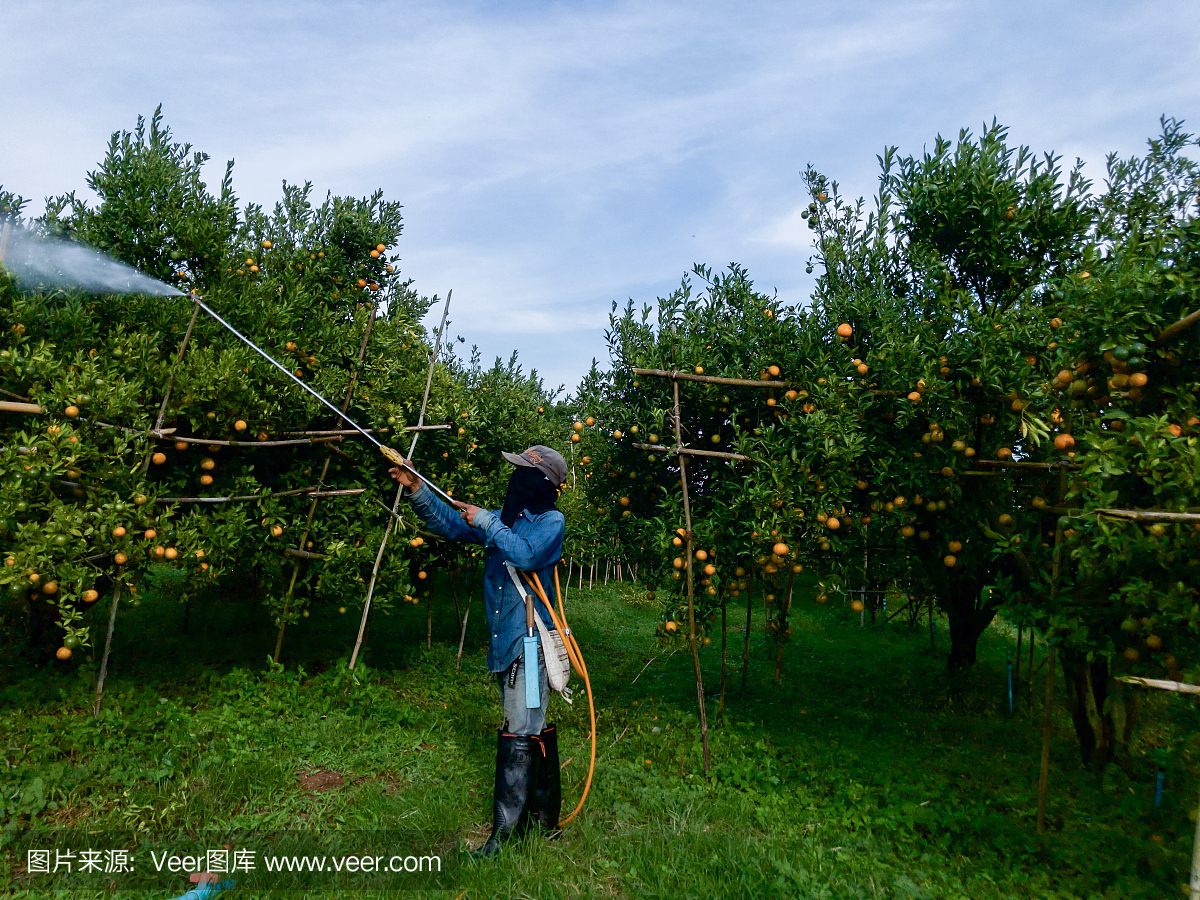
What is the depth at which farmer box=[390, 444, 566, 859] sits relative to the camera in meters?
4.41

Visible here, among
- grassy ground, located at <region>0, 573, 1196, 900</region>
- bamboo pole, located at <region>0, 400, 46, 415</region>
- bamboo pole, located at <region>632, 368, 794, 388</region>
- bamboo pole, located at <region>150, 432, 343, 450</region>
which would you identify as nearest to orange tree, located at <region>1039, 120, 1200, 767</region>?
grassy ground, located at <region>0, 573, 1196, 900</region>

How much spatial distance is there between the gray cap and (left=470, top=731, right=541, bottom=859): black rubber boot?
5.51ft

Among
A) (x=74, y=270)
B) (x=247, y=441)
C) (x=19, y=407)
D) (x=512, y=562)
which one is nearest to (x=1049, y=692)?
(x=512, y=562)

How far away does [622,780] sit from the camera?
221 inches

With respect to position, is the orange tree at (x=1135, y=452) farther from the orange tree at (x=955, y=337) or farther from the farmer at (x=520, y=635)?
the farmer at (x=520, y=635)

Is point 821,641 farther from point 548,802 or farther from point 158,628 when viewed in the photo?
point 158,628

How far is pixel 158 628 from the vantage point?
357 inches

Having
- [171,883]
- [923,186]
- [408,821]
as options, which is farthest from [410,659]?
[923,186]

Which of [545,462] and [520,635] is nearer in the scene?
[520,635]

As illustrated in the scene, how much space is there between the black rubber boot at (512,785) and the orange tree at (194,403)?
A: 10.2ft

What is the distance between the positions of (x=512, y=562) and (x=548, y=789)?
58.9 inches

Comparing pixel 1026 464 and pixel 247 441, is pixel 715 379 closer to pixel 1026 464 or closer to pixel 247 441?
pixel 1026 464

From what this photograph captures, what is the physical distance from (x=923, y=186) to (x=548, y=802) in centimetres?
589

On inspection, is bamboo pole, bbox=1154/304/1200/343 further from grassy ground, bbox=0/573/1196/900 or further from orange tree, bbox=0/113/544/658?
orange tree, bbox=0/113/544/658
